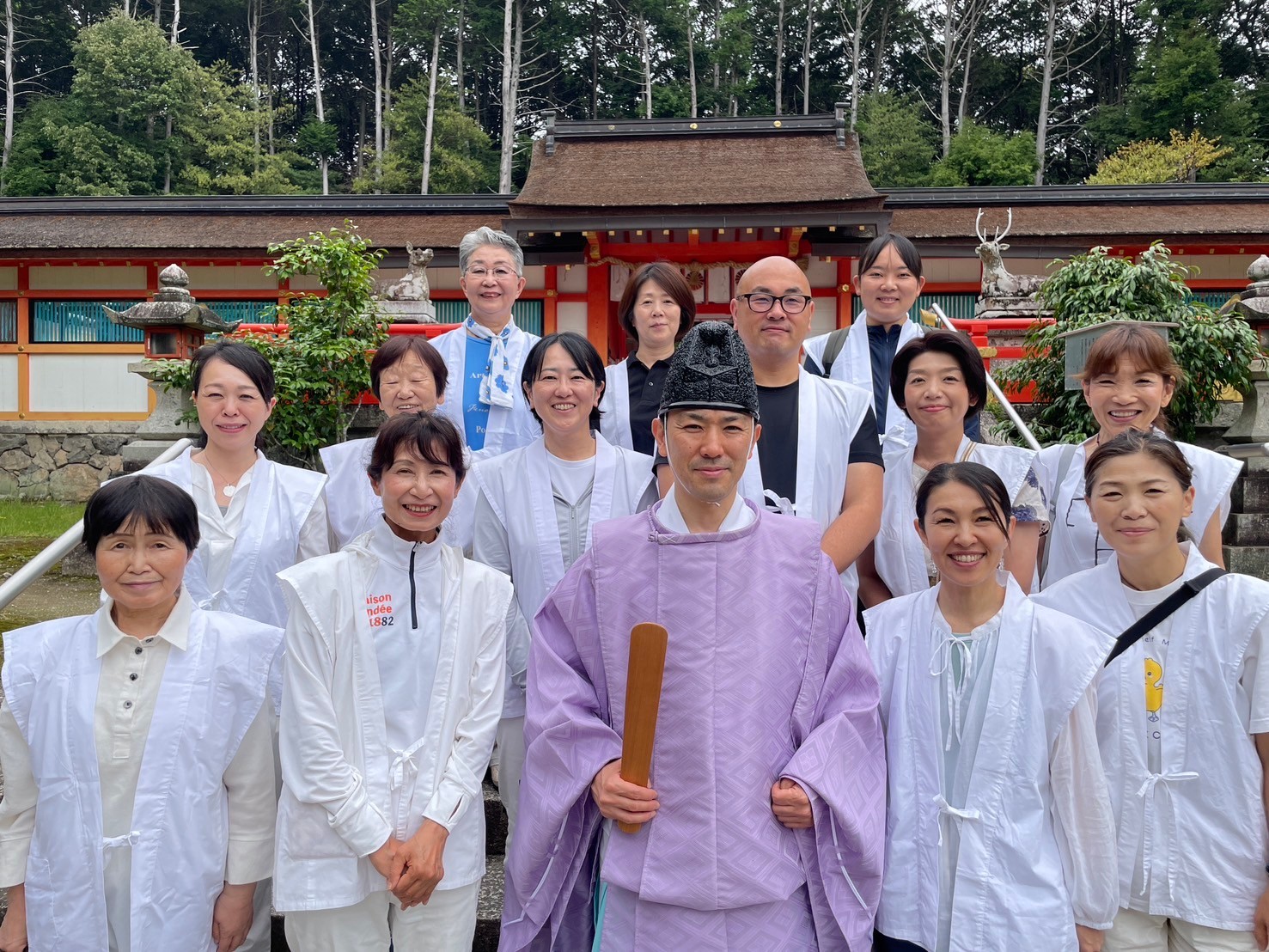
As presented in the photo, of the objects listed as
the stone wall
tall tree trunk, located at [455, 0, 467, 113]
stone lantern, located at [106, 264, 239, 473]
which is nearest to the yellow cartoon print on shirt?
stone lantern, located at [106, 264, 239, 473]

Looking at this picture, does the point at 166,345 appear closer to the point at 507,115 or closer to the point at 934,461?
the point at 934,461

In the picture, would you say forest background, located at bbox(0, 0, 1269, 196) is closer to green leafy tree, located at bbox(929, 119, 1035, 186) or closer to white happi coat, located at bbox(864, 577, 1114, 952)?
green leafy tree, located at bbox(929, 119, 1035, 186)

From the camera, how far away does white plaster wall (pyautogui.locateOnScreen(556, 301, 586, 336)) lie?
1250cm

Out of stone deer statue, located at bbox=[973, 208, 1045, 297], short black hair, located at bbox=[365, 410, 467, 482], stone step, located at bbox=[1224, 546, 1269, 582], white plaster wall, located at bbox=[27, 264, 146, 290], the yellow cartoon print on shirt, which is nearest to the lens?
the yellow cartoon print on shirt

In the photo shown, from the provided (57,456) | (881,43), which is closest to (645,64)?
(881,43)

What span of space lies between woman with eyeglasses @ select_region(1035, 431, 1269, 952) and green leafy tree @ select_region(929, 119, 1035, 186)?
23.8 metres

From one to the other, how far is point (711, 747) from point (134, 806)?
4.49 feet

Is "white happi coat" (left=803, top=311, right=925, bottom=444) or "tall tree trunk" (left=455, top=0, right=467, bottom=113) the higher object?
"tall tree trunk" (left=455, top=0, right=467, bottom=113)

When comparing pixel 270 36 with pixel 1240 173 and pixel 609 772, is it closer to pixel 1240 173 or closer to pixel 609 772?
pixel 1240 173

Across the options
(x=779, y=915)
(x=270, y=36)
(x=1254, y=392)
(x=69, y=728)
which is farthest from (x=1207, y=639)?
(x=270, y=36)

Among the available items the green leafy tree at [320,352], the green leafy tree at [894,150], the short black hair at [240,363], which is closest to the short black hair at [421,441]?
the short black hair at [240,363]

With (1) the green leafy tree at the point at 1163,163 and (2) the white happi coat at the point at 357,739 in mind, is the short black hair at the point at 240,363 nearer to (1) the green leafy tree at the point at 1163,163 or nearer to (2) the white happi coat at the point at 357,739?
(2) the white happi coat at the point at 357,739

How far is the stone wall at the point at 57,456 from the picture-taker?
12.3m

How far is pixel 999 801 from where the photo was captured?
6.68 feet
